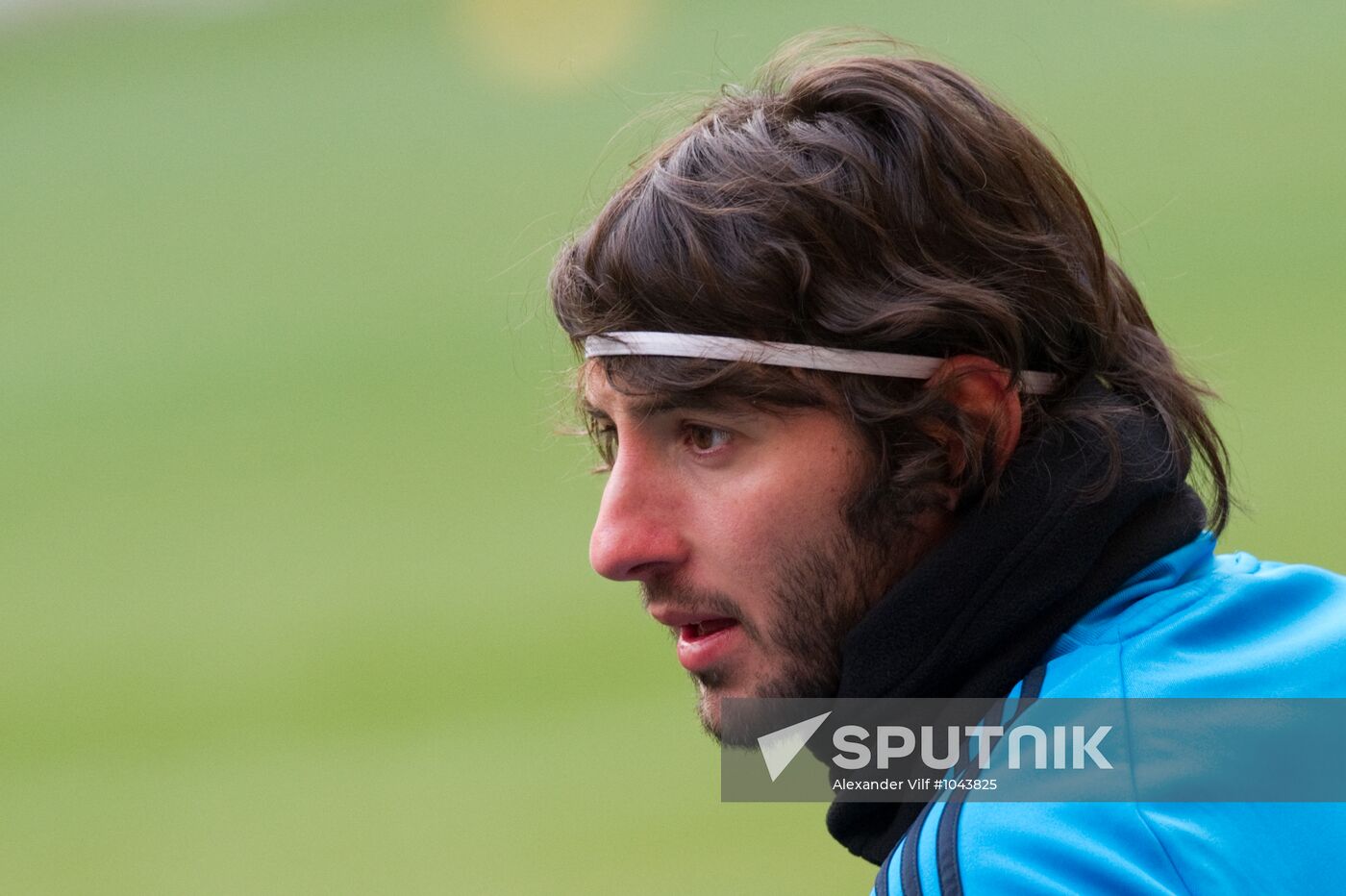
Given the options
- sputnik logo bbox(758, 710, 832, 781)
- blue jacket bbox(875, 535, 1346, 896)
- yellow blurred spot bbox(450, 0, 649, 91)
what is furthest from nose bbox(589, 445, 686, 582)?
yellow blurred spot bbox(450, 0, 649, 91)

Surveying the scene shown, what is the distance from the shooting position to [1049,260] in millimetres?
2414

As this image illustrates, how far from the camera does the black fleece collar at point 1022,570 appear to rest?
2.02m

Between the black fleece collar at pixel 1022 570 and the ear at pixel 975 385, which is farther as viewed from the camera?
the ear at pixel 975 385

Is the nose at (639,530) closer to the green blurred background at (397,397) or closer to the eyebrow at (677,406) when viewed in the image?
the eyebrow at (677,406)

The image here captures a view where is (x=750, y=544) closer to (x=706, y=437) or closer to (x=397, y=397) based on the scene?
(x=706, y=437)

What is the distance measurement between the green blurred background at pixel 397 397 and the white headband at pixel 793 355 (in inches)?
21.0

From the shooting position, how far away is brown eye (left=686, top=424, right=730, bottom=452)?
7.53ft

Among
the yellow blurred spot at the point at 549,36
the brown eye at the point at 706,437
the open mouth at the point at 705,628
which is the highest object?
the yellow blurred spot at the point at 549,36

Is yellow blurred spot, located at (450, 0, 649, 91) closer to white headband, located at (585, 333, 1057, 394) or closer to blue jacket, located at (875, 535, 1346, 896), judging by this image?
white headband, located at (585, 333, 1057, 394)

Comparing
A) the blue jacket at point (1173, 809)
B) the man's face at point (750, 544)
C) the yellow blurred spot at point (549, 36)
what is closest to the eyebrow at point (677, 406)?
the man's face at point (750, 544)

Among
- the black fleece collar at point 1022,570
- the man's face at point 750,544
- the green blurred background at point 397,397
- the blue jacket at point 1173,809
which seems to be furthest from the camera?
the green blurred background at point 397,397

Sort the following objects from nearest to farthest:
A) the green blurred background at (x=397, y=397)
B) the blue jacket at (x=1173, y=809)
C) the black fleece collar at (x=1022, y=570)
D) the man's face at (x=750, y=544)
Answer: the blue jacket at (x=1173, y=809)
the black fleece collar at (x=1022, y=570)
the man's face at (x=750, y=544)
the green blurred background at (x=397, y=397)

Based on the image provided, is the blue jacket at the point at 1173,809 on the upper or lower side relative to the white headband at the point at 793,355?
lower

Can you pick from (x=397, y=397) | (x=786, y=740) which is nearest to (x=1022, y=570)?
(x=786, y=740)
